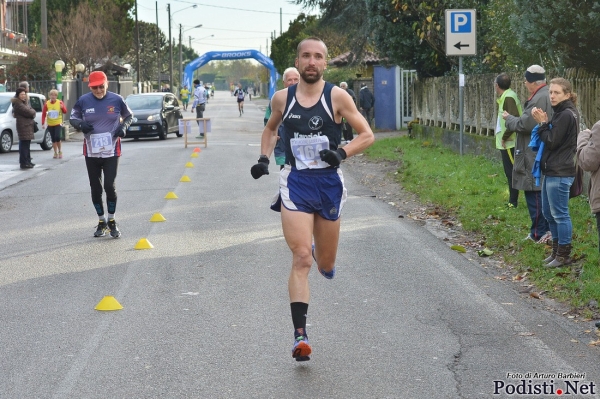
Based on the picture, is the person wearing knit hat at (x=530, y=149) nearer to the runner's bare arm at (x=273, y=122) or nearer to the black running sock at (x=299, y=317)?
the runner's bare arm at (x=273, y=122)

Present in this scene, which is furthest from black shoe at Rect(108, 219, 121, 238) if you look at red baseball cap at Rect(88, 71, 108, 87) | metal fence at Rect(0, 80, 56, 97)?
metal fence at Rect(0, 80, 56, 97)

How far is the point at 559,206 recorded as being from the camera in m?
9.02

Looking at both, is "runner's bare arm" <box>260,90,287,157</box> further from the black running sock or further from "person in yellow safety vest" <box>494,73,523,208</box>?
"person in yellow safety vest" <box>494,73,523,208</box>

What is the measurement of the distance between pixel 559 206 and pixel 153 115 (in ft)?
80.9

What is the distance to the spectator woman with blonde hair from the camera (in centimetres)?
883

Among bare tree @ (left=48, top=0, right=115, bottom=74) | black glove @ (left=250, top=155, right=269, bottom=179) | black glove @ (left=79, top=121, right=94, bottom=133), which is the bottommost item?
black glove @ (left=250, top=155, right=269, bottom=179)

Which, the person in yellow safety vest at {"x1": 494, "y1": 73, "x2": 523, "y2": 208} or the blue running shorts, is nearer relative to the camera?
the blue running shorts

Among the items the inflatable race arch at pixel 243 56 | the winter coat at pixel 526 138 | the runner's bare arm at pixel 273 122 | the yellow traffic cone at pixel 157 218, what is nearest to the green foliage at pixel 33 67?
the yellow traffic cone at pixel 157 218

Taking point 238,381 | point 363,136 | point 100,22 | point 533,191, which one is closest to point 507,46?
point 533,191

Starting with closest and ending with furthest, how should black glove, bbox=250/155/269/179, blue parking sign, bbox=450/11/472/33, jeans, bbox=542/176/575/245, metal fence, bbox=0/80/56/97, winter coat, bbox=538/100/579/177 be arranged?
black glove, bbox=250/155/269/179 < winter coat, bbox=538/100/579/177 < jeans, bbox=542/176/575/245 < blue parking sign, bbox=450/11/472/33 < metal fence, bbox=0/80/56/97

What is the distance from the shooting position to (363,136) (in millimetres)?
6270

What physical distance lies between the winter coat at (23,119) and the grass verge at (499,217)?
8.16 meters

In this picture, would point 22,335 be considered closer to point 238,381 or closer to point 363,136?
point 238,381

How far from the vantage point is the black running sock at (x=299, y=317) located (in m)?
5.96
